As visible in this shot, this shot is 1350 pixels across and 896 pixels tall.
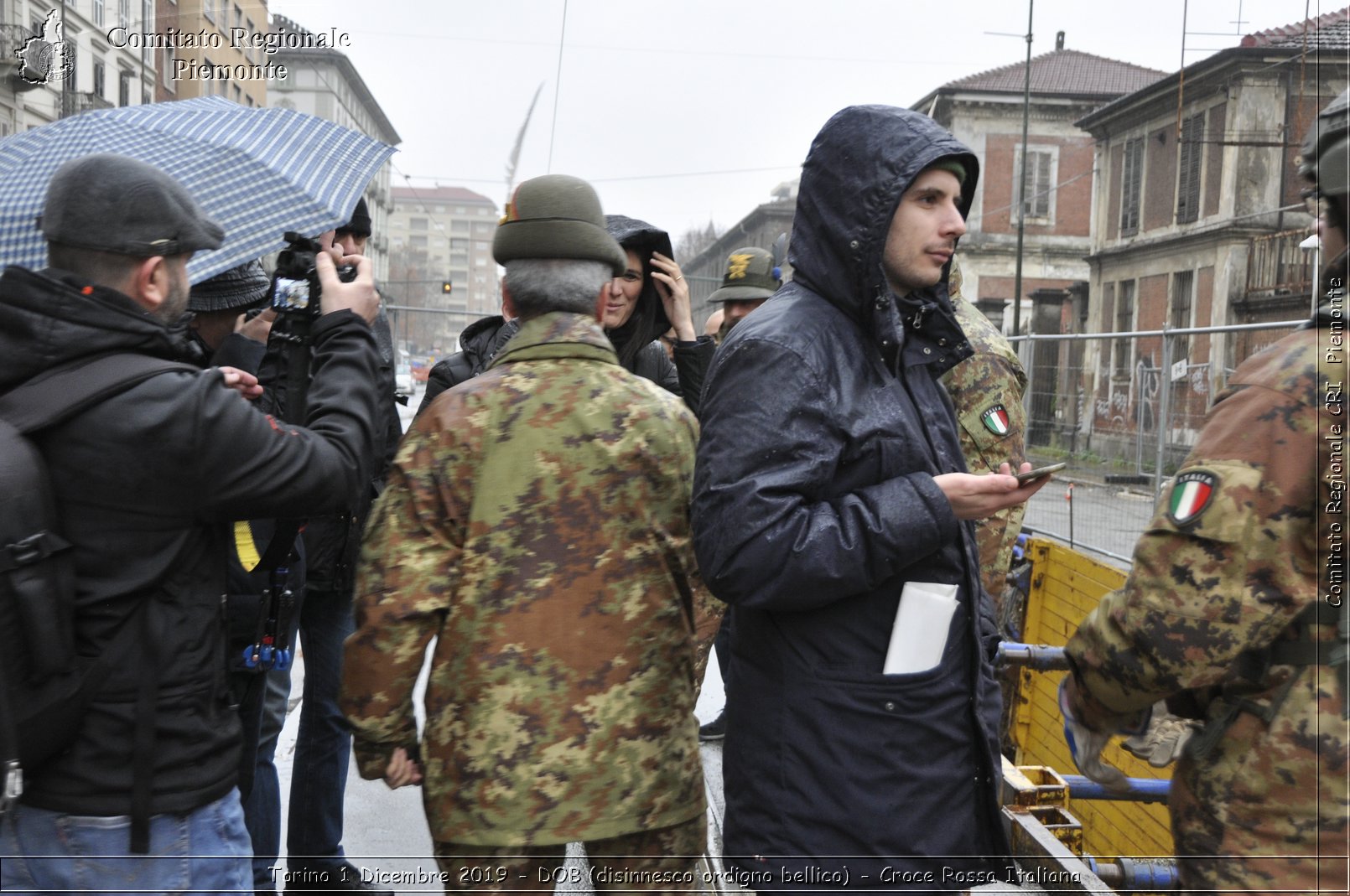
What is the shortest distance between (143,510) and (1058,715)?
3620mm

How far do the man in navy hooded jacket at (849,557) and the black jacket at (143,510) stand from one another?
887 mm

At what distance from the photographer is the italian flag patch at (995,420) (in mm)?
3730

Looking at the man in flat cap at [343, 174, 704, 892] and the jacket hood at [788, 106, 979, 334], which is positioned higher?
the jacket hood at [788, 106, 979, 334]

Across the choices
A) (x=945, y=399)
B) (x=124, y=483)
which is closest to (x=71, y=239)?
(x=124, y=483)

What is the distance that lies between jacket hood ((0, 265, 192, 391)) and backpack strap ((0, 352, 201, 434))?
0.07 feet

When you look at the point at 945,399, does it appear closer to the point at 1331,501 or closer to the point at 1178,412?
the point at 1331,501

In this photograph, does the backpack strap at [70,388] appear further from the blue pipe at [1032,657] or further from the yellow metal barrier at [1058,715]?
the yellow metal barrier at [1058,715]

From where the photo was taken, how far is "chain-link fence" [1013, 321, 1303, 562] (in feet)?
25.6

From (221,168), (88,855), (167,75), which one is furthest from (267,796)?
(167,75)

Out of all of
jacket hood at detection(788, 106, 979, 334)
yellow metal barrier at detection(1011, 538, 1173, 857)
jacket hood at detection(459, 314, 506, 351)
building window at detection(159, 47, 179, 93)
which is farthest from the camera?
building window at detection(159, 47, 179, 93)

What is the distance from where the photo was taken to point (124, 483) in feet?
Result: 6.35

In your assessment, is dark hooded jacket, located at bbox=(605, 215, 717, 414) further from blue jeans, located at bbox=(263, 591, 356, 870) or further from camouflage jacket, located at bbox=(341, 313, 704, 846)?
camouflage jacket, located at bbox=(341, 313, 704, 846)

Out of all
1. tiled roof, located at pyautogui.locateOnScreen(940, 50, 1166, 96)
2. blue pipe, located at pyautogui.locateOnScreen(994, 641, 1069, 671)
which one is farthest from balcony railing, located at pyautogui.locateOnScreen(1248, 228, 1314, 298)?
blue pipe, located at pyautogui.locateOnScreen(994, 641, 1069, 671)

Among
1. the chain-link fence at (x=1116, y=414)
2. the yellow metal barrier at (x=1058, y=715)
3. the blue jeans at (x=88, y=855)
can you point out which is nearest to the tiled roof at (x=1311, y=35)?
the chain-link fence at (x=1116, y=414)
